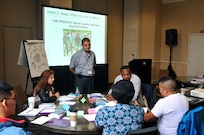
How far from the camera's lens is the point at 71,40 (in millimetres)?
5996

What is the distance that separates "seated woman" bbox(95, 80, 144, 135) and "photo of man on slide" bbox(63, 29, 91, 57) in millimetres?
4168

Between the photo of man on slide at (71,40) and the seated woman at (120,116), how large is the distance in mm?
4168

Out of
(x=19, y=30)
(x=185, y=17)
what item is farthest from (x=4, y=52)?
(x=185, y=17)

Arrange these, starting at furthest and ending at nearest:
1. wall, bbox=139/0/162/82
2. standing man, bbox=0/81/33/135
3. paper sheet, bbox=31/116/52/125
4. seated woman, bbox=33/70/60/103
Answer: wall, bbox=139/0/162/82
seated woman, bbox=33/70/60/103
paper sheet, bbox=31/116/52/125
standing man, bbox=0/81/33/135

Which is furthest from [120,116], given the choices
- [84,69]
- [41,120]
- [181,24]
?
[181,24]

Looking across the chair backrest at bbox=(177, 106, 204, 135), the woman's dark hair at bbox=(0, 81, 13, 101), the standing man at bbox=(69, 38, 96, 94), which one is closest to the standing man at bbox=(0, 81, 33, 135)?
the woman's dark hair at bbox=(0, 81, 13, 101)

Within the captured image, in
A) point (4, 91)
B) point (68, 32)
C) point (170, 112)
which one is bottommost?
point (170, 112)

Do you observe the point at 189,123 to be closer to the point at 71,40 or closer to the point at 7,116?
the point at 7,116

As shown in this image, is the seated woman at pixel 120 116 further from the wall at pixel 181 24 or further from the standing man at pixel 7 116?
the wall at pixel 181 24

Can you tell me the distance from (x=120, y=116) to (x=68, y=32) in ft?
14.4

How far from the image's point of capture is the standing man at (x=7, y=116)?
1225 mm

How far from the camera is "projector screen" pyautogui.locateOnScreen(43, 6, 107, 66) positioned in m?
5.43

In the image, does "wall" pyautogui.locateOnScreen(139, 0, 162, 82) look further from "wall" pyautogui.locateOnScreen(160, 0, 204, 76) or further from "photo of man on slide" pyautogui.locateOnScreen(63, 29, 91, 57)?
"photo of man on slide" pyautogui.locateOnScreen(63, 29, 91, 57)

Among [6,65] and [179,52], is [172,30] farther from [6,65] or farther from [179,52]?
[6,65]
